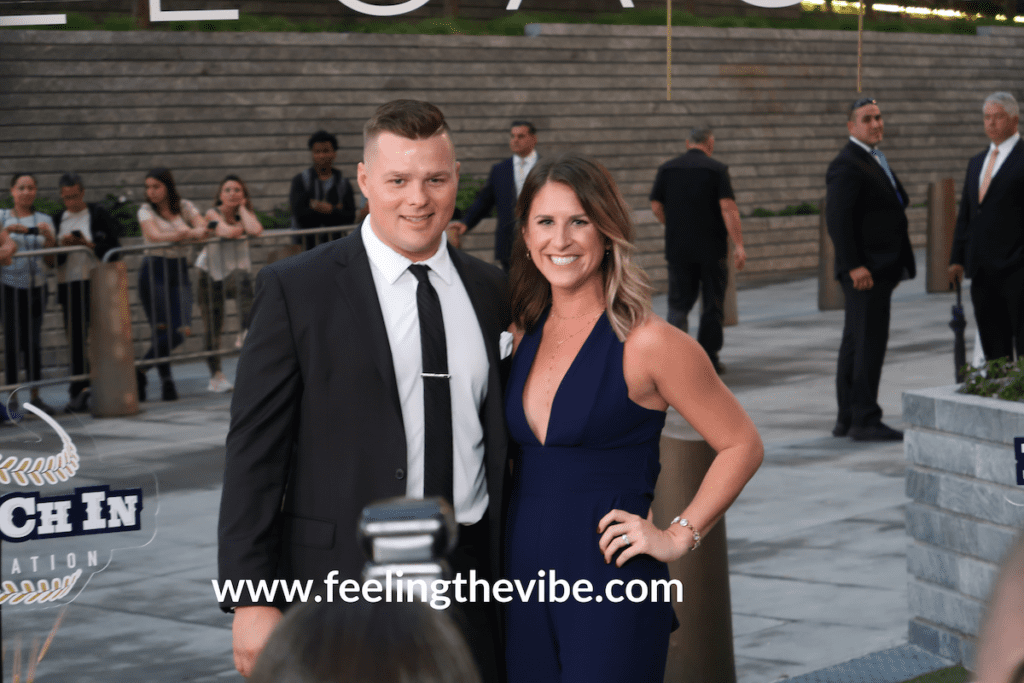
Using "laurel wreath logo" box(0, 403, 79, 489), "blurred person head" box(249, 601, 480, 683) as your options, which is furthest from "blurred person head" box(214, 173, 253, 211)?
"blurred person head" box(249, 601, 480, 683)

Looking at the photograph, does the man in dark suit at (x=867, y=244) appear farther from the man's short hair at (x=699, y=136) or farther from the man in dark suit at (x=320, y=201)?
the man in dark suit at (x=320, y=201)

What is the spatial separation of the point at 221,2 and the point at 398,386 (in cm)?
1612

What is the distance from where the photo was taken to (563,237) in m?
2.99

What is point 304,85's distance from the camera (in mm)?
17500

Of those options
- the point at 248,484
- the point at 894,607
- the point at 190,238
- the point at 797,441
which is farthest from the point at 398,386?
the point at 190,238

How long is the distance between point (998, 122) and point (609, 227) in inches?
256

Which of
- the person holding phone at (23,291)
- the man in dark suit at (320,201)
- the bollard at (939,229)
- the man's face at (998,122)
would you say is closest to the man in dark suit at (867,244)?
the man's face at (998,122)

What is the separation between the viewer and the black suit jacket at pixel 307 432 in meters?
2.73

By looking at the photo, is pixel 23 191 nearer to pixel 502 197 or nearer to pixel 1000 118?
pixel 502 197

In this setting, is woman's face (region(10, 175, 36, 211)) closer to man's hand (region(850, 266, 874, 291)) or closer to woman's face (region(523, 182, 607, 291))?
man's hand (region(850, 266, 874, 291))

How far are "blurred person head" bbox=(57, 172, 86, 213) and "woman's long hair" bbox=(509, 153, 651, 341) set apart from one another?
8303mm

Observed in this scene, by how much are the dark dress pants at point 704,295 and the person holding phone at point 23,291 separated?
199 inches

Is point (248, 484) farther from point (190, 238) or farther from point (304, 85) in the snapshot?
point (304, 85)

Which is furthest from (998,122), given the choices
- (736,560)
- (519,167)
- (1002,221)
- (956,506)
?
(519,167)
